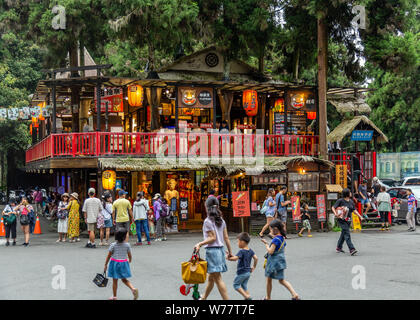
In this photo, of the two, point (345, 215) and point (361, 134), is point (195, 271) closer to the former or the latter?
point (345, 215)

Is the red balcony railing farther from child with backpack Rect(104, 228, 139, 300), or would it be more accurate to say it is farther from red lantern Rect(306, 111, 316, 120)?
child with backpack Rect(104, 228, 139, 300)

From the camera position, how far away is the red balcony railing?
67.7ft

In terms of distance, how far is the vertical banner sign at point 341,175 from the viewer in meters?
22.9

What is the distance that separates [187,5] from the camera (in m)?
22.1

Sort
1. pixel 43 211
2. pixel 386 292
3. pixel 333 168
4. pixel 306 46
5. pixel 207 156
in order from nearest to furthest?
pixel 386 292, pixel 207 156, pixel 333 168, pixel 306 46, pixel 43 211

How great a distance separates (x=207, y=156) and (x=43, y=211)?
47.1ft

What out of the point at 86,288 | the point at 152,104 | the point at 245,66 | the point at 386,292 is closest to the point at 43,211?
the point at 152,104

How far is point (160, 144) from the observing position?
21.4 metres

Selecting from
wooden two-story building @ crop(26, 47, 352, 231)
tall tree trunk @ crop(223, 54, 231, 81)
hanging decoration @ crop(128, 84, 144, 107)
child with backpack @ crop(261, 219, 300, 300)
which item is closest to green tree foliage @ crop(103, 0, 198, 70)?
wooden two-story building @ crop(26, 47, 352, 231)

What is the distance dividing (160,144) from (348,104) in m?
9.47

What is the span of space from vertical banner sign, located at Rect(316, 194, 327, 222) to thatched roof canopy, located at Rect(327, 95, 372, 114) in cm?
528

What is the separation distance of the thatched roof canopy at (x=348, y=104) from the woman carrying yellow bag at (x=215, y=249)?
56.8ft

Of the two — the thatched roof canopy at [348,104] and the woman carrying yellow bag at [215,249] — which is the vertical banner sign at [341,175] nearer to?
the thatched roof canopy at [348,104]

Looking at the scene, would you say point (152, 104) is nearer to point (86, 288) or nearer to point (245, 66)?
point (245, 66)
